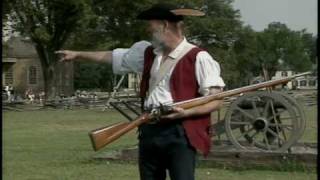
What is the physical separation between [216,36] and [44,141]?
36.6 metres

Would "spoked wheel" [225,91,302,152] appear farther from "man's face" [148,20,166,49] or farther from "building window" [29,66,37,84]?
"building window" [29,66,37,84]

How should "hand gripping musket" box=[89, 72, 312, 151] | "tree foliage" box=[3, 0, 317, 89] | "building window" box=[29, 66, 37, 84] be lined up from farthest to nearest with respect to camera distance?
1. "building window" box=[29, 66, 37, 84]
2. "tree foliage" box=[3, 0, 317, 89]
3. "hand gripping musket" box=[89, 72, 312, 151]

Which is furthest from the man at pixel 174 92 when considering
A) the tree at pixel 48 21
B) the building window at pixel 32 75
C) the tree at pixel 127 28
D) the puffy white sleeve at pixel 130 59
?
the building window at pixel 32 75

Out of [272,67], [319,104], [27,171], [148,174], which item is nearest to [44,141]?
[27,171]

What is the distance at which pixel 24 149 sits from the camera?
12586mm

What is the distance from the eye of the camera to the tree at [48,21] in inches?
1468

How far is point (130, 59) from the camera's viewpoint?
167 inches

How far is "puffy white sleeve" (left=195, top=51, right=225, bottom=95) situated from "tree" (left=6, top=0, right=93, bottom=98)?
32.8 meters

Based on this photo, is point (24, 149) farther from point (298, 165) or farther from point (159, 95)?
point (159, 95)

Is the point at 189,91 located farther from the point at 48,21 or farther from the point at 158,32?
the point at 48,21

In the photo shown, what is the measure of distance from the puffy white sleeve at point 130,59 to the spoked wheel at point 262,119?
6.41 m

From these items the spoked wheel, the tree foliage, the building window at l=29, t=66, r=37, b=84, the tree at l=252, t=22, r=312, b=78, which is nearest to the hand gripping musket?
the spoked wheel

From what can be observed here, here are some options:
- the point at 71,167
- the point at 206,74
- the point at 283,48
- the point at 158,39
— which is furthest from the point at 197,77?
the point at 283,48

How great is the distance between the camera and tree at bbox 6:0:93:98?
37.3 m
